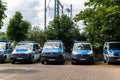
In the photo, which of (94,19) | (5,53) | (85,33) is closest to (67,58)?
(85,33)

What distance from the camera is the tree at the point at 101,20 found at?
3956 cm

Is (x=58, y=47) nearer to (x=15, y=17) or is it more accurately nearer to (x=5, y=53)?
(x=5, y=53)

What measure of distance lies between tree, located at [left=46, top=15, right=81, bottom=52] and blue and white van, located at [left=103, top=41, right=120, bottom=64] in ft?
34.1

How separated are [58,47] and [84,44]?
259 centimetres

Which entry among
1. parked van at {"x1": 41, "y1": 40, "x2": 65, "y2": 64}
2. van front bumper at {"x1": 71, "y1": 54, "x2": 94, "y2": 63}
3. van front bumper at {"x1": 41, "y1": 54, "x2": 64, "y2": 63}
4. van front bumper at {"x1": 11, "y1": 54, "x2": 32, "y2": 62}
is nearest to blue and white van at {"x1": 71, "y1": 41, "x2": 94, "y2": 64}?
van front bumper at {"x1": 71, "y1": 54, "x2": 94, "y2": 63}

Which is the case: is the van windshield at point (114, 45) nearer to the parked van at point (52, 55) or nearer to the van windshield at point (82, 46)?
the van windshield at point (82, 46)

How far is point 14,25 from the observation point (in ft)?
176

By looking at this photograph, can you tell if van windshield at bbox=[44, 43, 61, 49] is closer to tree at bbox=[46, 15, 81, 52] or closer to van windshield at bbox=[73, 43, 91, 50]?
van windshield at bbox=[73, 43, 91, 50]

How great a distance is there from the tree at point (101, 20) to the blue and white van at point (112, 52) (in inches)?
120

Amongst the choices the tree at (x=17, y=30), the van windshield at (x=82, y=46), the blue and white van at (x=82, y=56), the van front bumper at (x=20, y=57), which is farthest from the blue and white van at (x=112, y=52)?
the tree at (x=17, y=30)

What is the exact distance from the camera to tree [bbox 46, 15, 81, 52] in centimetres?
4794

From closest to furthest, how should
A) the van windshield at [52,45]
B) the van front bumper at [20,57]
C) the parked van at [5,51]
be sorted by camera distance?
the van front bumper at [20,57], the van windshield at [52,45], the parked van at [5,51]

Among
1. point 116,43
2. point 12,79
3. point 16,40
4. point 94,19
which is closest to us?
→ point 12,79

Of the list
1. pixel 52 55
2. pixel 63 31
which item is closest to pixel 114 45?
pixel 52 55
